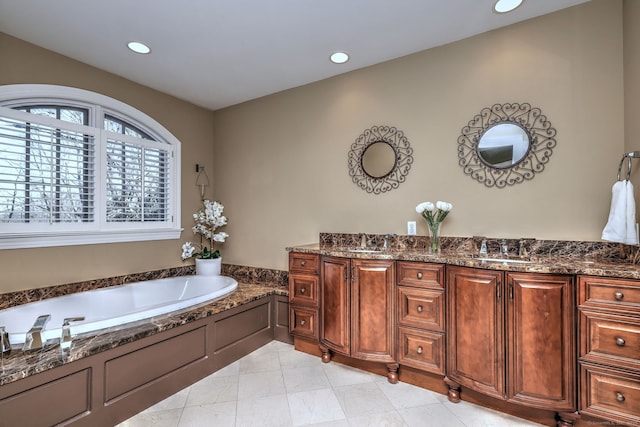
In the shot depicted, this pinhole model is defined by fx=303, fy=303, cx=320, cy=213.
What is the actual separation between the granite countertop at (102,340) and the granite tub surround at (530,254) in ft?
2.80

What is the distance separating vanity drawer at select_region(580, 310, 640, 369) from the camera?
4.99 ft

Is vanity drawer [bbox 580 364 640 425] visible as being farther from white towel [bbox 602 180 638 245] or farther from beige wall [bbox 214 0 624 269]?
beige wall [bbox 214 0 624 269]

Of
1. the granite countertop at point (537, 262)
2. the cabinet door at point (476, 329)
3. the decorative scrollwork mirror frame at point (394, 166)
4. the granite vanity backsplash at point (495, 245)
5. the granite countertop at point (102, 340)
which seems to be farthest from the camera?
the decorative scrollwork mirror frame at point (394, 166)

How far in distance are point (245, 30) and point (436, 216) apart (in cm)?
211

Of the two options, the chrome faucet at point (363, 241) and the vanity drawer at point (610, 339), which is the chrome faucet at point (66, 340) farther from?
the vanity drawer at point (610, 339)

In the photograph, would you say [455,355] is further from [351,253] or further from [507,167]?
[507,167]

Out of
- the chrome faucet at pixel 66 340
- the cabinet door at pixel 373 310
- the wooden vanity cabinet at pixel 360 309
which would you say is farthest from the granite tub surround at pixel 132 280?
the cabinet door at pixel 373 310

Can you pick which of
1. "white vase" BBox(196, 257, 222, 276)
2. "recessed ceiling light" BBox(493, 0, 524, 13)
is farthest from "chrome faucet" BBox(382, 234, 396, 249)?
"white vase" BBox(196, 257, 222, 276)

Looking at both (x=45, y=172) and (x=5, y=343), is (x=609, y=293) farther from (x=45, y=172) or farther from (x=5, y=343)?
(x=45, y=172)

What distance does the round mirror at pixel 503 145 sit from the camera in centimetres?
224

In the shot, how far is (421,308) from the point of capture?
7.06ft

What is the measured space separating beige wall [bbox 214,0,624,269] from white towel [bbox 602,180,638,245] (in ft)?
0.87

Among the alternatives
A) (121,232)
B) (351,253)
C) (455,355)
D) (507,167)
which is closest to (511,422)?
(455,355)

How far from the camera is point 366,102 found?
2.94 metres
